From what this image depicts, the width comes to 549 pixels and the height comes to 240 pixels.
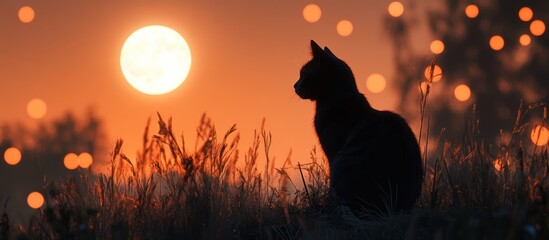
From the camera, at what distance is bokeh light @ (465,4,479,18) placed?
25.6 m

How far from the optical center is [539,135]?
6246mm

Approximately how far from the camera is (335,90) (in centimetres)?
759

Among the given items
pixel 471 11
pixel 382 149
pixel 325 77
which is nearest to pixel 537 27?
pixel 471 11

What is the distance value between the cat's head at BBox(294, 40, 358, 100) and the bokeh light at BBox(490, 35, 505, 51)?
18.9 m

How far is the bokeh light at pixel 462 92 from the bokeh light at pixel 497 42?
164 centimetres

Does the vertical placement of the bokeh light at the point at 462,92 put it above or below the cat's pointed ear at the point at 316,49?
above

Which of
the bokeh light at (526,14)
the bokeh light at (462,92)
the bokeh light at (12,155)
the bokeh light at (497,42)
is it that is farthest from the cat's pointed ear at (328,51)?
the bokeh light at (12,155)

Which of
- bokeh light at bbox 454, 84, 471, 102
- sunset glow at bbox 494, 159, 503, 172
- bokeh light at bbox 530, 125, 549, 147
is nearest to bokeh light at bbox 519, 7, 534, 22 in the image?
bokeh light at bbox 454, 84, 471, 102

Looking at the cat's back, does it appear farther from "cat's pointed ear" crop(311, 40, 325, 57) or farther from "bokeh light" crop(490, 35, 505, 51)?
"bokeh light" crop(490, 35, 505, 51)

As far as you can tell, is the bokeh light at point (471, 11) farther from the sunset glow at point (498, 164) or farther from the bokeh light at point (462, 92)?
the sunset glow at point (498, 164)

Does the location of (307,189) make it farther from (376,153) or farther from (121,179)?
(121,179)

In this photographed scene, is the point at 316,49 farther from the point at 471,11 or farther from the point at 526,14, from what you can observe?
the point at 526,14

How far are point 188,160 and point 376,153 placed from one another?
1454 millimetres

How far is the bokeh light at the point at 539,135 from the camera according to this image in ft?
20.5
